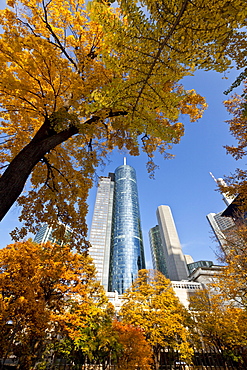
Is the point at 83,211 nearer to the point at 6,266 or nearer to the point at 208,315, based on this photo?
the point at 6,266

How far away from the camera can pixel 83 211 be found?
181 inches

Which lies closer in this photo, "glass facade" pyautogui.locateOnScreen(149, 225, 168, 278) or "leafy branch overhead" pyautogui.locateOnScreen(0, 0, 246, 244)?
"leafy branch overhead" pyautogui.locateOnScreen(0, 0, 246, 244)

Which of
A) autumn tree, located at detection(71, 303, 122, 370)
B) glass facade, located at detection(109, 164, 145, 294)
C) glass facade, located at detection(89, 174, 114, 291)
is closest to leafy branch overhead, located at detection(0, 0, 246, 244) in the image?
autumn tree, located at detection(71, 303, 122, 370)

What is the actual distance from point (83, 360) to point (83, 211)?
7917mm

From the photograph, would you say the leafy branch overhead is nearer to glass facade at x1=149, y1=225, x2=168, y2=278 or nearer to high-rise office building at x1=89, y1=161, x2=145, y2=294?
high-rise office building at x1=89, y1=161, x2=145, y2=294

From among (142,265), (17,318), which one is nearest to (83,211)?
(17,318)

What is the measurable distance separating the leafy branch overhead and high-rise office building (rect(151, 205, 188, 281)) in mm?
54430

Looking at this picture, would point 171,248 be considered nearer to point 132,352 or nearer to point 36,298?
point 132,352

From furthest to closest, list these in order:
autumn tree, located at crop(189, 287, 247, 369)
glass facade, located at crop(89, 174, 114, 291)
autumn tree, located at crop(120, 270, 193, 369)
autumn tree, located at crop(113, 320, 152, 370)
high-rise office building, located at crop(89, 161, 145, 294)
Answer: glass facade, located at crop(89, 174, 114, 291), high-rise office building, located at crop(89, 161, 145, 294), autumn tree, located at crop(120, 270, 193, 369), autumn tree, located at crop(189, 287, 247, 369), autumn tree, located at crop(113, 320, 152, 370)

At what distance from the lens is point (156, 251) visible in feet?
281

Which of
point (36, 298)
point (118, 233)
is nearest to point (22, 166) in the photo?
point (36, 298)

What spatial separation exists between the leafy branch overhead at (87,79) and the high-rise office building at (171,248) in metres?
54.4

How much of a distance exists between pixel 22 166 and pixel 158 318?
10421mm

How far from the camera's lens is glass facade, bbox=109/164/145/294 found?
65887 millimetres
